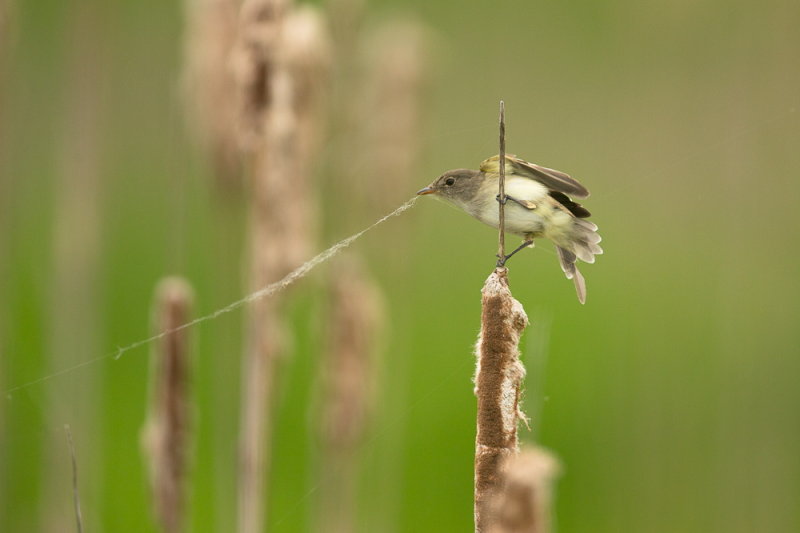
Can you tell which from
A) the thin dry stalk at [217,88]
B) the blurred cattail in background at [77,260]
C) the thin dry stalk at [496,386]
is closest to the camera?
the thin dry stalk at [496,386]

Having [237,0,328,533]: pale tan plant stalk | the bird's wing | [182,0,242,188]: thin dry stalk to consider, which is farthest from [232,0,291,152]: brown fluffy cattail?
the bird's wing

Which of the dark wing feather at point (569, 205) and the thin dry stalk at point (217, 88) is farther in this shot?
the thin dry stalk at point (217, 88)

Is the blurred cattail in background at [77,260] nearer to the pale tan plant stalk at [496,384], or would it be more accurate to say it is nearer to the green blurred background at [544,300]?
the green blurred background at [544,300]

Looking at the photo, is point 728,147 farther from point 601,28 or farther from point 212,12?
point 601,28

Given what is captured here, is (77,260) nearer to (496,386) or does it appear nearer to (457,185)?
(457,185)

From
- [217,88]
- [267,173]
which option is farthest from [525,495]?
[217,88]

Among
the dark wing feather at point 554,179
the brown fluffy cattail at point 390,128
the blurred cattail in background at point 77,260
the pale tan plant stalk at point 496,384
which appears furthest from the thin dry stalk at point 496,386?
the blurred cattail in background at point 77,260

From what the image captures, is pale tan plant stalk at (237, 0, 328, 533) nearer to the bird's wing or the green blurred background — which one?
the green blurred background
